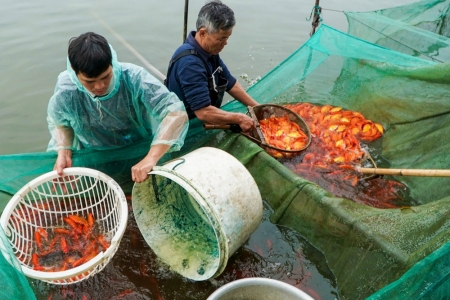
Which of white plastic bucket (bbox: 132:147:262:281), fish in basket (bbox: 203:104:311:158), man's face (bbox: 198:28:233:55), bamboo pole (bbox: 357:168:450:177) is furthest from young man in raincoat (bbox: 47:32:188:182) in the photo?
bamboo pole (bbox: 357:168:450:177)

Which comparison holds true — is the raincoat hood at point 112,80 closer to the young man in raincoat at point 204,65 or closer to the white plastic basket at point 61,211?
the white plastic basket at point 61,211

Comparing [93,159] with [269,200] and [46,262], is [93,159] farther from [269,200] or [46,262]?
[269,200]

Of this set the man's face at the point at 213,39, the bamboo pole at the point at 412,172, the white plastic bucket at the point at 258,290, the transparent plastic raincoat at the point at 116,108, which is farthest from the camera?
the man's face at the point at 213,39

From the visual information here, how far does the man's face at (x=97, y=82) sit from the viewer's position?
274 centimetres

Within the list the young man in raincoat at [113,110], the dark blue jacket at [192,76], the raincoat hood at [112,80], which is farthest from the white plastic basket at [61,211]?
the dark blue jacket at [192,76]

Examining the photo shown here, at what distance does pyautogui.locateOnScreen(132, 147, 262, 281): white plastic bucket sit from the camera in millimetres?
2725

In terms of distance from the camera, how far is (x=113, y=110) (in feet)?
10.9

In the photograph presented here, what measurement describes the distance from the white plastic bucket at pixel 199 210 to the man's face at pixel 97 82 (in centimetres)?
78

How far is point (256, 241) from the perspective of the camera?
12.2 ft

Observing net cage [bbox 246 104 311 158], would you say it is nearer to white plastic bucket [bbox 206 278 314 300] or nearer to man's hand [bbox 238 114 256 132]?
man's hand [bbox 238 114 256 132]

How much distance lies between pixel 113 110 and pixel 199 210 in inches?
48.7

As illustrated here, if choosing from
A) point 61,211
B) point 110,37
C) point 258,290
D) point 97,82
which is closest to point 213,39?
point 97,82

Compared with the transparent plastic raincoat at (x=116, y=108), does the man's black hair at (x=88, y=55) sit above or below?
above

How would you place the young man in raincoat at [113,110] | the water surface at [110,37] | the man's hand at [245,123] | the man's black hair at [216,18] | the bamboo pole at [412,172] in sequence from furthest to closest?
the water surface at [110,37] → the man's hand at [245,123] → the man's black hair at [216,18] → the young man in raincoat at [113,110] → the bamboo pole at [412,172]
